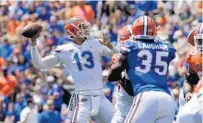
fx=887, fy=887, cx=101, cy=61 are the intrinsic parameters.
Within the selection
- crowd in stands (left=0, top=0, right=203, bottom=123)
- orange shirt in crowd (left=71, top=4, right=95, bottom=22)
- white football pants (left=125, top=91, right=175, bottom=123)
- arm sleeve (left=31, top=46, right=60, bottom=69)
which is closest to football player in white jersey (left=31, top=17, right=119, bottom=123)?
arm sleeve (left=31, top=46, right=60, bottom=69)

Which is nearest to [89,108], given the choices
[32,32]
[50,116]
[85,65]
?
[85,65]

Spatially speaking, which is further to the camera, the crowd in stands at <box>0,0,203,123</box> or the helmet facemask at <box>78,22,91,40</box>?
the crowd in stands at <box>0,0,203,123</box>

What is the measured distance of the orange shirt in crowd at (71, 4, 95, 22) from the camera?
61.8 feet

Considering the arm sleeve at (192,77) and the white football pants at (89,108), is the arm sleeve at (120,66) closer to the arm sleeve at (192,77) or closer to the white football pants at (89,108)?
the arm sleeve at (192,77)

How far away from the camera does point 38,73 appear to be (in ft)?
55.9

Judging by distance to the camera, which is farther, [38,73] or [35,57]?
[38,73]

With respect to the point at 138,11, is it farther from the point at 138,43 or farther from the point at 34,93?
the point at 138,43

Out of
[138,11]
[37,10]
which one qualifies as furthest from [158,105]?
[37,10]

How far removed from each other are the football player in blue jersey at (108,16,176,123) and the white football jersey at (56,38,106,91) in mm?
1229

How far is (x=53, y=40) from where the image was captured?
18078 mm

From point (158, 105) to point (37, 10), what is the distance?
1124cm

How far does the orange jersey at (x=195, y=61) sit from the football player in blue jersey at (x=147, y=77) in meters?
0.52

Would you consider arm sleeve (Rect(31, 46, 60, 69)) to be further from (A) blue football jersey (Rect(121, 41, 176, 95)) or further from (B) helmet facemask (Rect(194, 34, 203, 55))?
(B) helmet facemask (Rect(194, 34, 203, 55))

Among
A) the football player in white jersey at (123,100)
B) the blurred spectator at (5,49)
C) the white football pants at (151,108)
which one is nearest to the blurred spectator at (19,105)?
the blurred spectator at (5,49)
